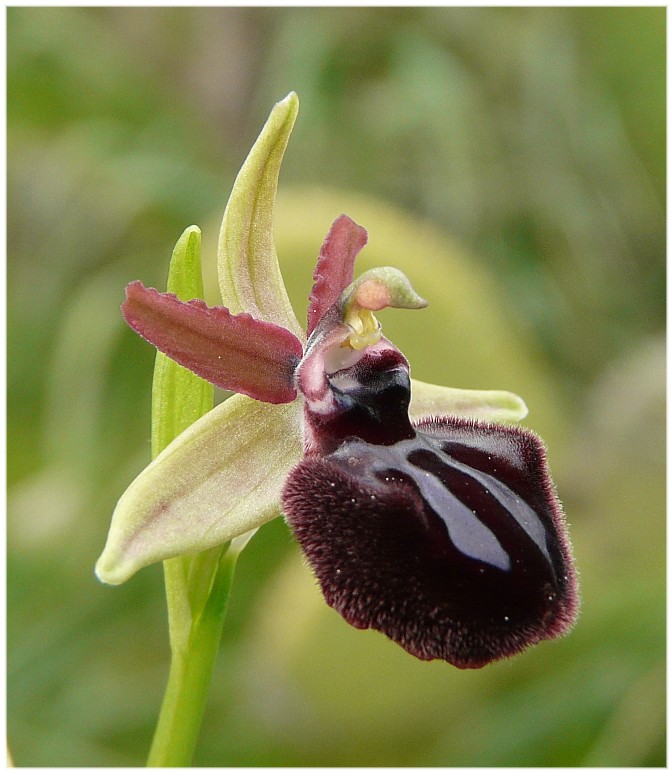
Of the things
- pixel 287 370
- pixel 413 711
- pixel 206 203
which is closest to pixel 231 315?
pixel 287 370

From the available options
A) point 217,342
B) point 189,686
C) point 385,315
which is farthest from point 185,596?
point 385,315

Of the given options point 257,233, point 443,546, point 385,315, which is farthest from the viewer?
point 385,315

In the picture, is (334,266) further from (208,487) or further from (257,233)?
(208,487)

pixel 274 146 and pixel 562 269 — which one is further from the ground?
pixel 274 146

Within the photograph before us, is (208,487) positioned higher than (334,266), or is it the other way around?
(334,266)

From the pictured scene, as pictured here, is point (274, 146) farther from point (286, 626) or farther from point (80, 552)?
point (80, 552)

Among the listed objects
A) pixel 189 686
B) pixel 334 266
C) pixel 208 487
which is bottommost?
pixel 189 686

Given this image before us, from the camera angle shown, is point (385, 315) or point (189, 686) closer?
point (189, 686)

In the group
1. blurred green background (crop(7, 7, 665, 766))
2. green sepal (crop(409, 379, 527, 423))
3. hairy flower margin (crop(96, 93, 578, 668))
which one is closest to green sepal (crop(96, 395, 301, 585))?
hairy flower margin (crop(96, 93, 578, 668))
